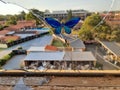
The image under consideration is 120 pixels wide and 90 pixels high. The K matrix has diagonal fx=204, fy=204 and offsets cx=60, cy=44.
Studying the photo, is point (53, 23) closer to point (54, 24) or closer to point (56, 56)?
point (54, 24)

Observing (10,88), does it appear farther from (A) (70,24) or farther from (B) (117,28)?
(B) (117,28)

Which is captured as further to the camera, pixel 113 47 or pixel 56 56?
pixel 113 47

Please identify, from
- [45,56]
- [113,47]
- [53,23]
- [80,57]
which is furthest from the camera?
[113,47]

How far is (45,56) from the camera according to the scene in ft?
17.5

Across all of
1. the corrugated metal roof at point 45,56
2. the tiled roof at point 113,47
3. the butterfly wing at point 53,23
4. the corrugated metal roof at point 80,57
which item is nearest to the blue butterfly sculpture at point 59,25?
the butterfly wing at point 53,23

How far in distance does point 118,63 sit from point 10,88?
185 inches

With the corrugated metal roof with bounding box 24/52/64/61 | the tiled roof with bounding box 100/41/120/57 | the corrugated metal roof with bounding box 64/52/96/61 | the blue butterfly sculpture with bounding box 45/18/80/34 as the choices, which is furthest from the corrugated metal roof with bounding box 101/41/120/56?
the blue butterfly sculpture with bounding box 45/18/80/34

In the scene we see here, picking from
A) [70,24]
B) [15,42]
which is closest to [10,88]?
[70,24]

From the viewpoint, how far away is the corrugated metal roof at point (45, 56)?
5148 millimetres

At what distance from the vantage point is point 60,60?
5.00m

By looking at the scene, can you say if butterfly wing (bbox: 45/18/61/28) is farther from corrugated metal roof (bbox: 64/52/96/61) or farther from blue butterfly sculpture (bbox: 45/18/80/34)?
corrugated metal roof (bbox: 64/52/96/61)

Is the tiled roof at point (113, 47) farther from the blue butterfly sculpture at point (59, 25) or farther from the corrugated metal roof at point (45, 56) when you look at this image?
the blue butterfly sculpture at point (59, 25)

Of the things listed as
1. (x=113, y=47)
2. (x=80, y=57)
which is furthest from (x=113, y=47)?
(x=80, y=57)

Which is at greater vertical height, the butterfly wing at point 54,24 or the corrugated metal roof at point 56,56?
the butterfly wing at point 54,24
